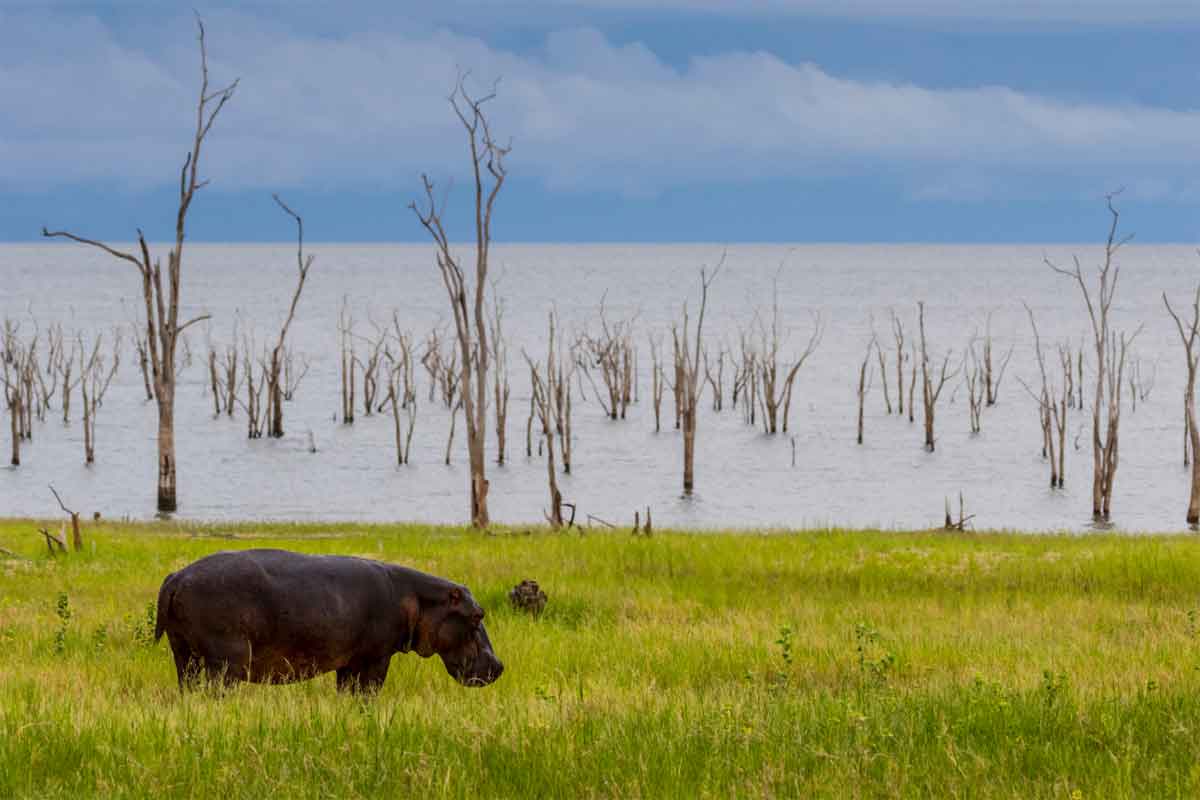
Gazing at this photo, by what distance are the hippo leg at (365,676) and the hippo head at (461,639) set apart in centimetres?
34

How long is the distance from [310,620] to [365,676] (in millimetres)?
778

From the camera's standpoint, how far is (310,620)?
8.60 m

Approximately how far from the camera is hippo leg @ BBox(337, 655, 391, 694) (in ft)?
30.0

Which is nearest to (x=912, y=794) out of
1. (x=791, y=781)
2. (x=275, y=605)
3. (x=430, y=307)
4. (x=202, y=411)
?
(x=791, y=781)

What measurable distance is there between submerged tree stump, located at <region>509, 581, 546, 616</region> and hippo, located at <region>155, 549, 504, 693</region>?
218 inches

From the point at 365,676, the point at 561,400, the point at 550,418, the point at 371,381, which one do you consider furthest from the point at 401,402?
the point at 365,676

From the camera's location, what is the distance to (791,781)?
637 cm

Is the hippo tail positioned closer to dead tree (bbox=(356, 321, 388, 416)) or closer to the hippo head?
the hippo head

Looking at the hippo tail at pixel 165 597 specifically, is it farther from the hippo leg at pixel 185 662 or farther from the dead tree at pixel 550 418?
the dead tree at pixel 550 418

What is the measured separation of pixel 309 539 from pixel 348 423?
4486cm

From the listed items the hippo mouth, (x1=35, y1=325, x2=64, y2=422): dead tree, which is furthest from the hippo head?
(x1=35, y1=325, x2=64, y2=422): dead tree

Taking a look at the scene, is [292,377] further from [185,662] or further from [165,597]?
[165,597]

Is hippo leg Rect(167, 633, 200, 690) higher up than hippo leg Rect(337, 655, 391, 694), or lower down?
higher up

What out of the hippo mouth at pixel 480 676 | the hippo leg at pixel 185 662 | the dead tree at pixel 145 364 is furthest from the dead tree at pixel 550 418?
the dead tree at pixel 145 364
